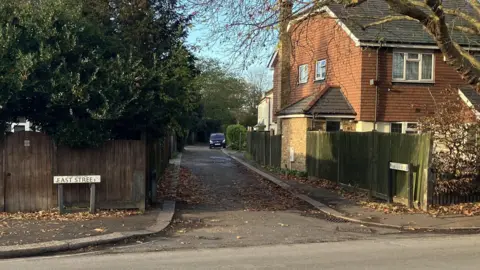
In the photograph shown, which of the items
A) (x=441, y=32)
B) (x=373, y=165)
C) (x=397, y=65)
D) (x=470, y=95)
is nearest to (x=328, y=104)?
(x=397, y=65)

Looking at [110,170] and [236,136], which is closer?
[110,170]

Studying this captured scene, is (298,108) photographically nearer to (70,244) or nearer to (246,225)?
(246,225)

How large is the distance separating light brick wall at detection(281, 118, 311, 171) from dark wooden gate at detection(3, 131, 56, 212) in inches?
492

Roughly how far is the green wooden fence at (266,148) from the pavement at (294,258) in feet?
54.1

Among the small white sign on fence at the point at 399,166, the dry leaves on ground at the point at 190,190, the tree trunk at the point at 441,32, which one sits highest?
the tree trunk at the point at 441,32

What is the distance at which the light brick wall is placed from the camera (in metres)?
21.6

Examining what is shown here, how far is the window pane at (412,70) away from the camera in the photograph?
2097cm

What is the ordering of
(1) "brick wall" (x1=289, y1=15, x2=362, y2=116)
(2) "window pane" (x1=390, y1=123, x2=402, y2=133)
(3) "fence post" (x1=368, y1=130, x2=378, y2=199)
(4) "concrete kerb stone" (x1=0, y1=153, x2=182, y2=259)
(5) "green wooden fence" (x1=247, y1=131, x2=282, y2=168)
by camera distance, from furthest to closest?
(5) "green wooden fence" (x1=247, y1=131, x2=282, y2=168), (2) "window pane" (x1=390, y1=123, x2=402, y2=133), (1) "brick wall" (x1=289, y1=15, x2=362, y2=116), (3) "fence post" (x1=368, y1=130, x2=378, y2=199), (4) "concrete kerb stone" (x1=0, y1=153, x2=182, y2=259)

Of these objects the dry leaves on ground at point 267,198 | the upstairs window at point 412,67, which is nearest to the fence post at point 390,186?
the dry leaves on ground at point 267,198

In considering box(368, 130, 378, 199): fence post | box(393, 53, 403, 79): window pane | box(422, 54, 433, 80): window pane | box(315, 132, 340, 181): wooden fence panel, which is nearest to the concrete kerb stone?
box(368, 130, 378, 199): fence post

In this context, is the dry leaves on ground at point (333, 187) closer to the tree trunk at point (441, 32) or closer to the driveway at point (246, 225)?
the driveway at point (246, 225)

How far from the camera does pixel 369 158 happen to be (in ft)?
50.2

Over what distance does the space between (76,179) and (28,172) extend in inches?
46.0

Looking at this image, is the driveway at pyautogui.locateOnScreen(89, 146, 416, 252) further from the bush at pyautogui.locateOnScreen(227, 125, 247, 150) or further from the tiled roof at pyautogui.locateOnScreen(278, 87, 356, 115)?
the bush at pyautogui.locateOnScreen(227, 125, 247, 150)
